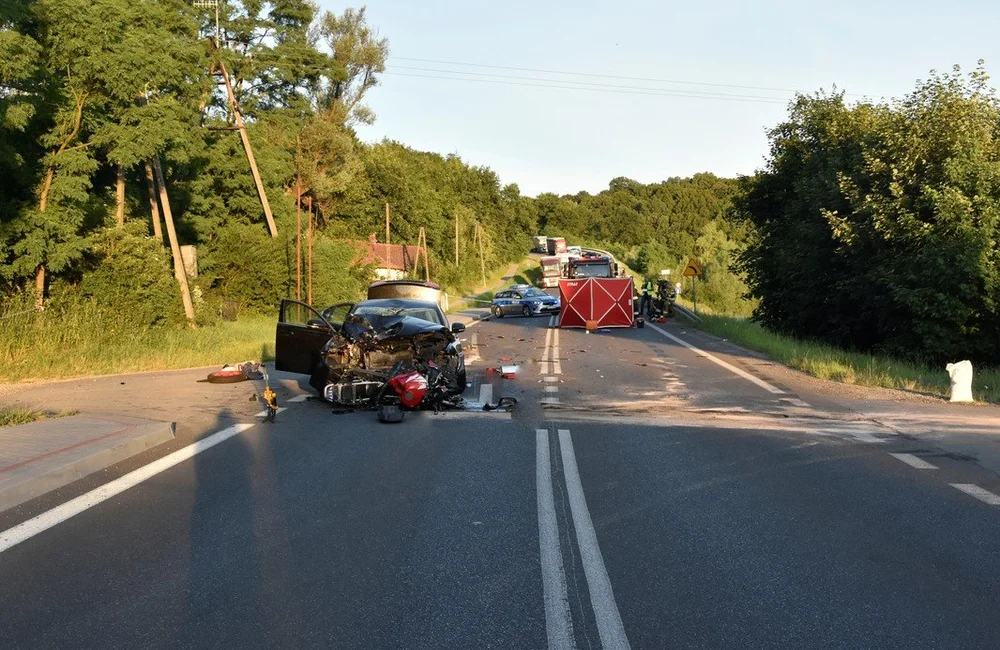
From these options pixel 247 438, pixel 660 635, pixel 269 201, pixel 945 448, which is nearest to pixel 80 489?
pixel 247 438

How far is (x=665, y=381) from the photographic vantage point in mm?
17312

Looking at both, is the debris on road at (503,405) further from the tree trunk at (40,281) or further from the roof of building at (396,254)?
the roof of building at (396,254)

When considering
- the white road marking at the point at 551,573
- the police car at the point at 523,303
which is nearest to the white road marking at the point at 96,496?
the white road marking at the point at 551,573

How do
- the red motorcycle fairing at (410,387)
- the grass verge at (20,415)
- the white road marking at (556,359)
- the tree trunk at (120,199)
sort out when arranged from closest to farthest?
the grass verge at (20,415) → the red motorcycle fairing at (410,387) → the white road marking at (556,359) → the tree trunk at (120,199)

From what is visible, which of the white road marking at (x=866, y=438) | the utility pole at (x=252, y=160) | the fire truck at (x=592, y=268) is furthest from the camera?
the utility pole at (x=252, y=160)

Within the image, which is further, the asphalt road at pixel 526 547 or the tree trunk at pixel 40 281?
the tree trunk at pixel 40 281

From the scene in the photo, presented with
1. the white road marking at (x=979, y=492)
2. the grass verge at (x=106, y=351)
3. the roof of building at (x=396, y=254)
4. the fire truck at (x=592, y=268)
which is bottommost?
the grass verge at (x=106, y=351)

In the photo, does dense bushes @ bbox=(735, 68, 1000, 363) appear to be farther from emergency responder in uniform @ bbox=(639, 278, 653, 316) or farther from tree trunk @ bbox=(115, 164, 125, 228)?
tree trunk @ bbox=(115, 164, 125, 228)

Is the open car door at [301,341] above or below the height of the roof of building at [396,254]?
below

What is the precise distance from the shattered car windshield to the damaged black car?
344 millimetres

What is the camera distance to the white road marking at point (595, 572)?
15.3ft

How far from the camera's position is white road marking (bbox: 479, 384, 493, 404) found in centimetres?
1411

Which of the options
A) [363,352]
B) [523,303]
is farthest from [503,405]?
[523,303]

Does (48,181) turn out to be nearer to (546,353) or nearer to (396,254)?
(546,353)
